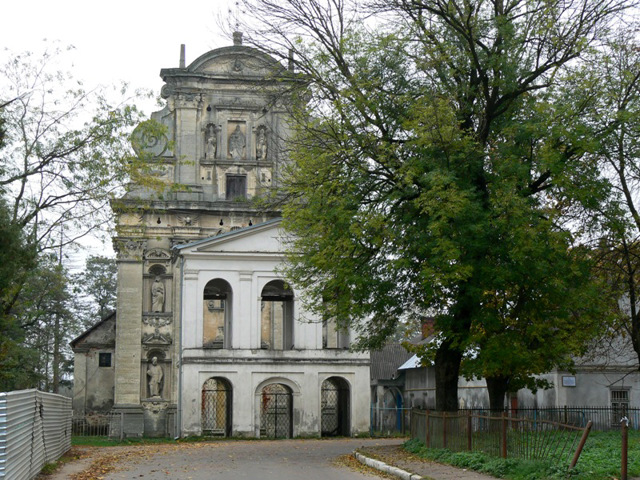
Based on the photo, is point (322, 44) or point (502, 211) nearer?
point (502, 211)

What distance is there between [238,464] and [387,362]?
44.2 meters

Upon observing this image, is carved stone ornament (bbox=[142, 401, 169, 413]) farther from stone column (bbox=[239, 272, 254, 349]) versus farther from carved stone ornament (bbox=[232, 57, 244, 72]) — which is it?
carved stone ornament (bbox=[232, 57, 244, 72])

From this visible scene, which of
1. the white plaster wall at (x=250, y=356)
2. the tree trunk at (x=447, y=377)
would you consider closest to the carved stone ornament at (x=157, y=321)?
the white plaster wall at (x=250, y=356)

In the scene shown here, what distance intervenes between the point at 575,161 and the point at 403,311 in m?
6.38

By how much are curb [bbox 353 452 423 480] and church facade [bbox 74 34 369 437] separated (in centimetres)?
1569

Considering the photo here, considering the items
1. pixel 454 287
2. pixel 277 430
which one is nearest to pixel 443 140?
pixel 454 287

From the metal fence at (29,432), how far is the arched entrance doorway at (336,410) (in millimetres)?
17705

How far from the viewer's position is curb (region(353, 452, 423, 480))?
18.3m

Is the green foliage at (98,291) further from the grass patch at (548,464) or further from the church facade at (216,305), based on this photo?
the grass patch at (548,464)

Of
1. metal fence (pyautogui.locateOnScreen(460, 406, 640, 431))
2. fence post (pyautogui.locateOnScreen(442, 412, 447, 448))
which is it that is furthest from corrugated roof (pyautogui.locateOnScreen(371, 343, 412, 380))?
fence post (pyautogui.locateOnScreen(442, 412, 447, 448))

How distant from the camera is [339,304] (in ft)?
83.4

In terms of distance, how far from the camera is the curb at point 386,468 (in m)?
18.3

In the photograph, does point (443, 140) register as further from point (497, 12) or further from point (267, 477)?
point (267, 477)

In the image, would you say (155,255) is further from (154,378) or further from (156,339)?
(154,378)
